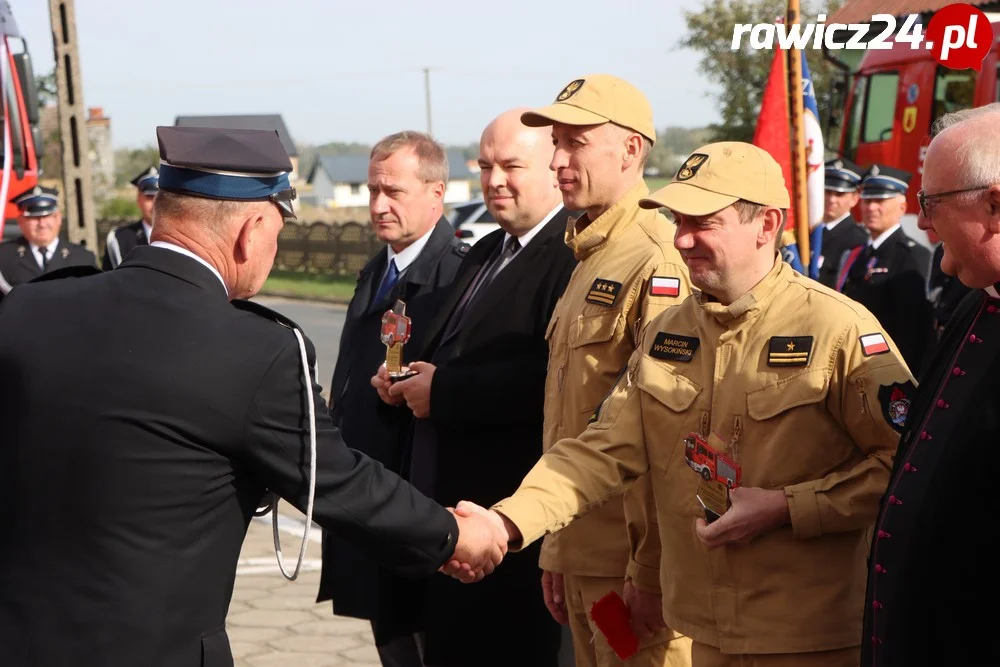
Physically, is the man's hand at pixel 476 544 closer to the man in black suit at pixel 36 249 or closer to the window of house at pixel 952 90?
the man in black suit at pixel 36 249

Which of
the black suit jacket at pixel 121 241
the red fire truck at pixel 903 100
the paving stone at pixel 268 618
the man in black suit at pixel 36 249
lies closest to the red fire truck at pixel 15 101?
the man in black suit at pixel 36 249

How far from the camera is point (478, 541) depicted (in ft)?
11.3

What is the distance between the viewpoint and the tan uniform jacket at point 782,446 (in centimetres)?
313

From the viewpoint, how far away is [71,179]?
49.3ft

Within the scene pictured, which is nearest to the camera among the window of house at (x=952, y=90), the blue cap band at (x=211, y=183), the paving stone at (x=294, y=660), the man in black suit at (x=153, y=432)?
the man in black suit at (x=153, y=432)

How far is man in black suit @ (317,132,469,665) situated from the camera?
199 inches

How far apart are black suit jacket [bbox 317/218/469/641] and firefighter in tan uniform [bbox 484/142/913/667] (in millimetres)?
1847

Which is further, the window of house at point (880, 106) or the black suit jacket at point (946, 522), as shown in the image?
the window of house at point (880, 106)

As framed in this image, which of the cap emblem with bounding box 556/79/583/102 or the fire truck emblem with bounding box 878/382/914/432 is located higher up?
the cap emblem with bounding box 556/79/583/102

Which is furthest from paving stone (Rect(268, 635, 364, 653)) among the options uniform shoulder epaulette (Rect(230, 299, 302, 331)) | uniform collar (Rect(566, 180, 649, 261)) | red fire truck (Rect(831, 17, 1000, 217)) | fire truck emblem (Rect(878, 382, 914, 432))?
red fire truck (Rect(831, 17, 1000, 217))

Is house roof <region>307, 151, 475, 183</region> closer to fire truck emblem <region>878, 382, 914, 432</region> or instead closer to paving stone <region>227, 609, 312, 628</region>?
paving stone <region>227, 609, 312, 628</region>

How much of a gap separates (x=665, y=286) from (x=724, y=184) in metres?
0.59

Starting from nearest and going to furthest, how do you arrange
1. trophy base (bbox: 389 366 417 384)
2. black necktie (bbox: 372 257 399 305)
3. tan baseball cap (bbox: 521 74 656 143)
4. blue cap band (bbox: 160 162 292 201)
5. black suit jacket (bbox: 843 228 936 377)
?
1. blue cap band (bbox: 160 162 292 201)
2. tan baseball cap (bbox: 521 74 656 143)
3. trophy base (bbox: 389 366 417 384)
4. black necktie (bbox: 372 257 399 305)
5. black suit jacket (bbox: 843 228 936 377)

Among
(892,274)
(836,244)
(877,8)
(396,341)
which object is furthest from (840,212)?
(396,341)
